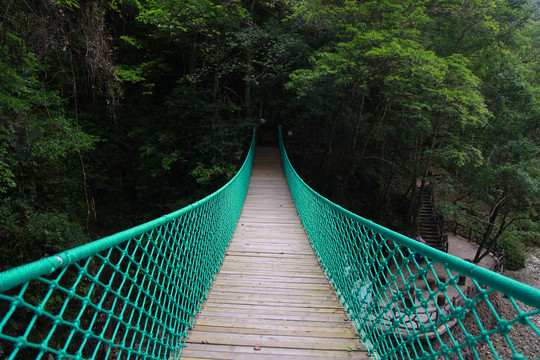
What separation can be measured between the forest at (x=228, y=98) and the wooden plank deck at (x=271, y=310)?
2575 millimetres

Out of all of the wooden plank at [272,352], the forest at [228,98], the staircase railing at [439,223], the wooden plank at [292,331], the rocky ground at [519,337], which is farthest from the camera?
the staircase railing at [439,223]

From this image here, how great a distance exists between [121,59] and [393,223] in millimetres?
10941

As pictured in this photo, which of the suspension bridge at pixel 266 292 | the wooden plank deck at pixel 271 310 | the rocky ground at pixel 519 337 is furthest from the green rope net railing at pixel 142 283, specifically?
the rocky ground at pixel 519 337

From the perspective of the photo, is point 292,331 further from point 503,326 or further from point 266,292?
point 503,326

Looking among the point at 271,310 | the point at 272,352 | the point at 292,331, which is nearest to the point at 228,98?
the point at 271,310

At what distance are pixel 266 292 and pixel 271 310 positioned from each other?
25 centimetres

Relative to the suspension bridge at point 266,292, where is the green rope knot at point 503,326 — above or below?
above

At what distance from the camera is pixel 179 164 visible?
8258mm

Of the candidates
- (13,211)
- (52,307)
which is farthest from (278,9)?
(52,307)

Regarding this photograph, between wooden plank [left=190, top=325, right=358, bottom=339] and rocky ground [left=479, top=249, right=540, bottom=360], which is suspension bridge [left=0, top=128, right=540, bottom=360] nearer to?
wooden plank [left=190, top=325, right=358, bottom=339]

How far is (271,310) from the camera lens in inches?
74.9

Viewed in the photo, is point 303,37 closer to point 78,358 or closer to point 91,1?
point 91,1

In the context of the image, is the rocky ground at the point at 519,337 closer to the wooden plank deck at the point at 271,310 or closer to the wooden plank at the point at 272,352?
the wooden plank deck at the point at 271,310

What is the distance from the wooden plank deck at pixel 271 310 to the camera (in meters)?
1.53
